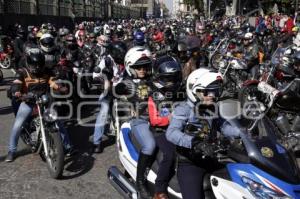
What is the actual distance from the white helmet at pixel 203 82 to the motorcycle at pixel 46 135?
7.98 ft

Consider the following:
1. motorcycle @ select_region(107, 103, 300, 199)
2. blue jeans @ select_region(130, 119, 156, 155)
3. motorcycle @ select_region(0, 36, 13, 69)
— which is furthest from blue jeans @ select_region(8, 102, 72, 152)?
motorcycle @ select_region(0, 36, 13, 69)

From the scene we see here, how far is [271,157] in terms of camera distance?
322cm

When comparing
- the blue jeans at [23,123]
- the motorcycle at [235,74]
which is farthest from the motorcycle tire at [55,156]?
the motorcycle at [235,74]

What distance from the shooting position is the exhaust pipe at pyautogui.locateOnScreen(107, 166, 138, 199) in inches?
180

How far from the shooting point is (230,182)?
134 inches

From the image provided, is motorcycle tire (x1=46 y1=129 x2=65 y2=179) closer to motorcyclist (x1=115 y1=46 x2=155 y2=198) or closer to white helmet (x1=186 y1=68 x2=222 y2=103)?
motorcyclist (x1=115 y1=46 x2=155 y2=198)

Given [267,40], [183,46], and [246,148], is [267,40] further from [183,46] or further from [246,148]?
[246,148]

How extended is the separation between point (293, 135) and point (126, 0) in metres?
119

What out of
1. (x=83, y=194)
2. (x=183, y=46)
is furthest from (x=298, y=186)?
(x=183, y=46)

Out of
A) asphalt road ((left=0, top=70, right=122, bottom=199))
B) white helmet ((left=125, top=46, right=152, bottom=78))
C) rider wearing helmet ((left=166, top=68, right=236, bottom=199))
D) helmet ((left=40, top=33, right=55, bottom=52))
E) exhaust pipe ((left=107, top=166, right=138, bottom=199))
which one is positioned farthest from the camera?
helmet ((left=40, top=33, right=55, bottom=52))

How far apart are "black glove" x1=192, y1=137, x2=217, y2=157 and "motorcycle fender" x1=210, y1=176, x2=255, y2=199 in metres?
0.24

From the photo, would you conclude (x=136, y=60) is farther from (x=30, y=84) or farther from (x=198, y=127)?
(x=30, y=84)

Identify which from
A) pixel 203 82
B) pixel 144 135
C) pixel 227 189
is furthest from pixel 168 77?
pixel 227 189

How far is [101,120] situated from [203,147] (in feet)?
13.0
